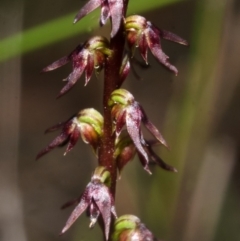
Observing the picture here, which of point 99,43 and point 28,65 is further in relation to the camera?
point 28,65

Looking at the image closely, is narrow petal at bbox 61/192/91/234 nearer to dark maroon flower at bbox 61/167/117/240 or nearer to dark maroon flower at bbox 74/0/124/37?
dark maroon flower at bbox 61/167/117/240

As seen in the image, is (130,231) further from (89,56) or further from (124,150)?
(89,56)

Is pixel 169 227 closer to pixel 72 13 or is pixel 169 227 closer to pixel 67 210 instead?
pixel 67 210

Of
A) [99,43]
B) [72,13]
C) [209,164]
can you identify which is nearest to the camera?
[99,43]

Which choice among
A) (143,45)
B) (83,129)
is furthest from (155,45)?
(83,129)

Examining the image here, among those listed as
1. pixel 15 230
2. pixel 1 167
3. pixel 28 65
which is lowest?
pixel 15 230

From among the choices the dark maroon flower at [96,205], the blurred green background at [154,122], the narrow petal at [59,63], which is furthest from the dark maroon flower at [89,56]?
the blurred green background at [154,122]

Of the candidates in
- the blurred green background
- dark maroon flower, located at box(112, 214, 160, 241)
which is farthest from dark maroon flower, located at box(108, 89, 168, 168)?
the blurred green background

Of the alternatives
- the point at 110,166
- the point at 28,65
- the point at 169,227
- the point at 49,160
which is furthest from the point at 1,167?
the point at 110,166
